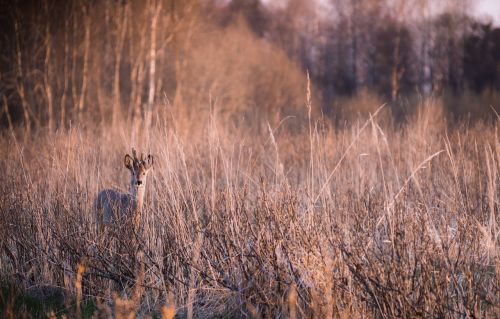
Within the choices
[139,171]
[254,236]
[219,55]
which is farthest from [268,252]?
[219,55]

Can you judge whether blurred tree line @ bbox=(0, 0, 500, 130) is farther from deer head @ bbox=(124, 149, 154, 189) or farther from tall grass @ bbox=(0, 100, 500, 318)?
tall grass @ bbox=(0, 100, 500, 318)

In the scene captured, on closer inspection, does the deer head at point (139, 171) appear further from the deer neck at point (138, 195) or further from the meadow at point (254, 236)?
the meadow at point (254, 236)

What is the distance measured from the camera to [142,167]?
4.79 m

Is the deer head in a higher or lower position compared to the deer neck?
higher

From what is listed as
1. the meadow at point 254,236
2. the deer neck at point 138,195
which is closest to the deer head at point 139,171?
the deer neck at point 138,195

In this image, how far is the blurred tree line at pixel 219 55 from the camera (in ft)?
48.4

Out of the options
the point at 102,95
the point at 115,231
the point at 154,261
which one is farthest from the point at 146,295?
the point at 102,95

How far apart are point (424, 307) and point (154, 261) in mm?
1736

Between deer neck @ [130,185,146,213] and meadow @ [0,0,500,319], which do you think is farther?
deer neck @ [130,185,146,213]

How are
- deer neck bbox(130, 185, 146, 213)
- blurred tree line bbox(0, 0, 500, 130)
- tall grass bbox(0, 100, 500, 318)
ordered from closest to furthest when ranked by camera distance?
tall grass bbox(0, 100, 500, 318), deer neck bbox(130, 185, 146, 213), blurred tree line bbox(0, 0, 500, 130)

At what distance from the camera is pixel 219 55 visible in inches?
690

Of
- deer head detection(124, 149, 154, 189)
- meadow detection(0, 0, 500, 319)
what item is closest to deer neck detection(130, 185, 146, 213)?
deer head detection(124, 149, 154, 189)

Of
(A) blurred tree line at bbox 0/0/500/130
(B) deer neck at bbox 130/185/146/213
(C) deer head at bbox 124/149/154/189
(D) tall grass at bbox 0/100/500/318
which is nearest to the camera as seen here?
(D) tall grass at bbox 0/100/500/318

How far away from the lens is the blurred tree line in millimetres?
14750
